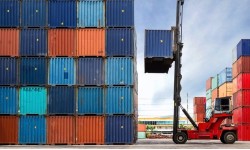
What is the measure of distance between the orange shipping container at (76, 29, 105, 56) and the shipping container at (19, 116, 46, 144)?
6.43 m

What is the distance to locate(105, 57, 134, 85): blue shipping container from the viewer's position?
39.2 metres

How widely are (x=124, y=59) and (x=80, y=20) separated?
4.94m

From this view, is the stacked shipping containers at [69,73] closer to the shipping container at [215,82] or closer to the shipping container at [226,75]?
the shipping container at [226,75]

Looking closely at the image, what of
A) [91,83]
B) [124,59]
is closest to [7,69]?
[91,83]

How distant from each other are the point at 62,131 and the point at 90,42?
763 cm

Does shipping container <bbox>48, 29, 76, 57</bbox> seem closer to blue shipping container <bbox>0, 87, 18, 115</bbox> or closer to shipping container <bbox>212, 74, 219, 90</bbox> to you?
blue shipping container <bbox>0, 87, 18, 115</bbox>

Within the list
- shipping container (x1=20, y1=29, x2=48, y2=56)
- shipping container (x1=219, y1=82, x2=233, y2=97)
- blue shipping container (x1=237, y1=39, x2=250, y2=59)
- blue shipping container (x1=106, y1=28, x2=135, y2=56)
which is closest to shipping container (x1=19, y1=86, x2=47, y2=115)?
shipping container (x1=20, y1=29, x2=48, y2=56)

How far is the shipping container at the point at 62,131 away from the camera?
1543 inches

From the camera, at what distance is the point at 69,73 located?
39.7 metres

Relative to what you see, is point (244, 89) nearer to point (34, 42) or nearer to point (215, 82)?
point (215, 82)

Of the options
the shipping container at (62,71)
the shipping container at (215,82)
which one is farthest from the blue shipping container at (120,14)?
the shipping container at (215,82)

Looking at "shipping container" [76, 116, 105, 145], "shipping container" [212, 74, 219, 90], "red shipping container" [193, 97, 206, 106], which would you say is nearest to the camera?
"shipping container" [76, 116, 105, 145]

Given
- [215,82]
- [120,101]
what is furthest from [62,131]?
[215,82]

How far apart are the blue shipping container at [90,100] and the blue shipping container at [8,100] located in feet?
17.5
